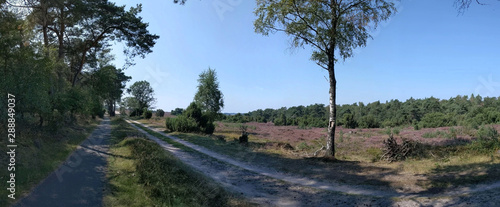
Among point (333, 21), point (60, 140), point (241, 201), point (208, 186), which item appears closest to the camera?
point (241, 201)

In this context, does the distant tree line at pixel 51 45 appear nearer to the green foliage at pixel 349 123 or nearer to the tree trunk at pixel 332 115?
the tree trunk at pixel 332 115

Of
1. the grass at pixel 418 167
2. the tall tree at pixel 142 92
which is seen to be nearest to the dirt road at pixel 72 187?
the grass at pixel 418 167

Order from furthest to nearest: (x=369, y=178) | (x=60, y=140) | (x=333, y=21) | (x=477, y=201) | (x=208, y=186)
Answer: (x=60, y=140)
(x=333, y=21)
(x=369, y=178)
(x=208, y=186)
(x=477, y=201)

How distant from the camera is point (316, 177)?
33.4ft

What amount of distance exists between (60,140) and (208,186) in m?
11.3

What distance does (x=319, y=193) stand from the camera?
847 cm

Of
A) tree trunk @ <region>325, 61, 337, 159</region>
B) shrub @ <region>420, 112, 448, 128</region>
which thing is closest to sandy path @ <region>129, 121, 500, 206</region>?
tree trunk @ <region>325, 61, 337, 159</region>

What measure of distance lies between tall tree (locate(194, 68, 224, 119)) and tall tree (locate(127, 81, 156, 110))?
51.4 metres

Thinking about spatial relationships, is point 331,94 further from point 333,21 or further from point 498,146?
point 498,146

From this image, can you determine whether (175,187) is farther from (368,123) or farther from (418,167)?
(368,123)

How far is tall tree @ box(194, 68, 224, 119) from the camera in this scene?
4059cm

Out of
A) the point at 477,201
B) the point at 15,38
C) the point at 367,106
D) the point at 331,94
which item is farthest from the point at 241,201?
the point at 367,106

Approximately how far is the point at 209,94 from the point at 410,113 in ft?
182

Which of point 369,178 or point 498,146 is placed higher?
point 498,146
